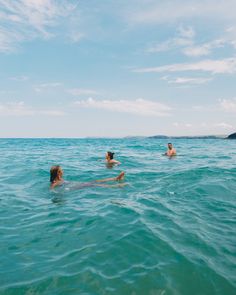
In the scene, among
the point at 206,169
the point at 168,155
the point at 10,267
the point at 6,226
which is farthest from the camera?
the point at 168,155

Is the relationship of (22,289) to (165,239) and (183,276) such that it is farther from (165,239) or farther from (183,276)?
(165,239)

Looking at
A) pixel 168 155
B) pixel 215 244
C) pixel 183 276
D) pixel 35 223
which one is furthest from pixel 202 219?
pixel 168 155

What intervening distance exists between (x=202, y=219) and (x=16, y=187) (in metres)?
8.45

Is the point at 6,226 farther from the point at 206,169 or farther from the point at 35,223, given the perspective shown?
the point at 206,169

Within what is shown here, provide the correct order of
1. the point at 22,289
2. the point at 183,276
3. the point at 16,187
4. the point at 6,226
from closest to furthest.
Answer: the point at 22,289, the point at 183,276, the point at 6,226, the point at 16,187

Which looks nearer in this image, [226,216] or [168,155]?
[226,216]

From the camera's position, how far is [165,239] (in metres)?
6.01

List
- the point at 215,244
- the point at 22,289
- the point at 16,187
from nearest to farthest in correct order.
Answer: the point at 22,289, the point at 215,244, the point at 16,187

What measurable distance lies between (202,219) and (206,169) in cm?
895

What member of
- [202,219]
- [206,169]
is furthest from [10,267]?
[206,169]

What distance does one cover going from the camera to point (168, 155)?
23.4 metres

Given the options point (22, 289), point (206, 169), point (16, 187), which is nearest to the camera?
point (22, 289)

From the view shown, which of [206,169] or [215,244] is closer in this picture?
[215,244]

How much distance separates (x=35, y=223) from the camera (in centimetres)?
731
